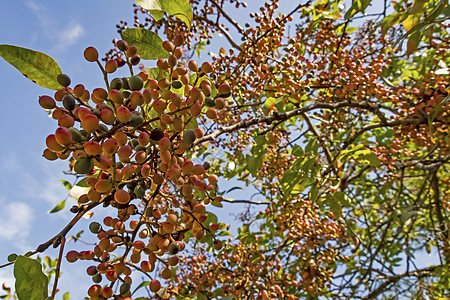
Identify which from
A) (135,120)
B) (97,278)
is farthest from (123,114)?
(97,278)

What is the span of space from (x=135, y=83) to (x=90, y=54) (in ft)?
0.57

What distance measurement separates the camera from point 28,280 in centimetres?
72

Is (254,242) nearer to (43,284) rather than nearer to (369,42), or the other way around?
(43,284)

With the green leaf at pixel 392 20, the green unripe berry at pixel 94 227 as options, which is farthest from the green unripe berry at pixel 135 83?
the green leaf at pixel 392 20

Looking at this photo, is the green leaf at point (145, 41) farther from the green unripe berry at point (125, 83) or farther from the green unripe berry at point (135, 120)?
the green unripe berry at point (135, 120)

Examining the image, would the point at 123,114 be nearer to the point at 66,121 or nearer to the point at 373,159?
the point at 66,121

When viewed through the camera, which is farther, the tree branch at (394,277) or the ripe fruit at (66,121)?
the tree branch at (394,277)

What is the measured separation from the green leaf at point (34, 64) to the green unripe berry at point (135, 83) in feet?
0.74

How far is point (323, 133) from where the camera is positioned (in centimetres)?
317

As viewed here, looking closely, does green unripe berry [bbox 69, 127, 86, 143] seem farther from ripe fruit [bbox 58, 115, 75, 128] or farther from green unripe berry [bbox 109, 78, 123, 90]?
green unripe berry [bbox 109, 78, 123, 90]

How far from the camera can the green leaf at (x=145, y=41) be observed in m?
0.99

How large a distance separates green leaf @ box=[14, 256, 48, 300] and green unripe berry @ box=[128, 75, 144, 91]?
1.58 feet

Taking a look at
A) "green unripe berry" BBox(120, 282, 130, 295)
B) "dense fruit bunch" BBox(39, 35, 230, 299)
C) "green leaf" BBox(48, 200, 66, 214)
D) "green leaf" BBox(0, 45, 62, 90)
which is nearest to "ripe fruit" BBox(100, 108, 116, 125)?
"dense fruit bunch" BBox(39, 35, 230, 299)

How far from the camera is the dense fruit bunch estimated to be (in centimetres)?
72
